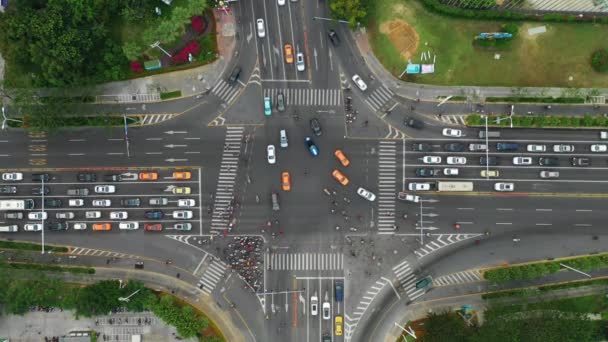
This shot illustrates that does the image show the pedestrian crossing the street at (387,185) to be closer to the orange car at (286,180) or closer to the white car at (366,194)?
the white car at (366,194)

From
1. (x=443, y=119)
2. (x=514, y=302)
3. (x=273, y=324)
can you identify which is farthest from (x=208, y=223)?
(x=514, y=302)

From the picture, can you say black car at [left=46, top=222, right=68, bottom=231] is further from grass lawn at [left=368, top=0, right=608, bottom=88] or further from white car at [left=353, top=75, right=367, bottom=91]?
grass lawn at [left=368, top=0, right=608, bottom=88]

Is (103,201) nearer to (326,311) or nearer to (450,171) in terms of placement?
(326,311)

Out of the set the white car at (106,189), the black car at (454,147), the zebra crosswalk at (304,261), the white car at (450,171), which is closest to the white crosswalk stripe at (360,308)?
the zebra crosswalk at (304,261)

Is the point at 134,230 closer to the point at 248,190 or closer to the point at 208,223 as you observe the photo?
the point at 208,223

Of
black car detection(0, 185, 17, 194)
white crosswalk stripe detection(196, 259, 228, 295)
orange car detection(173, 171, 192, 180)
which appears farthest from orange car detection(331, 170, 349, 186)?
black car detection(0, 185, 17, 194)

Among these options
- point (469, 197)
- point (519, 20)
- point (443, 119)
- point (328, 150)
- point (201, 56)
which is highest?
point (519, 20)
